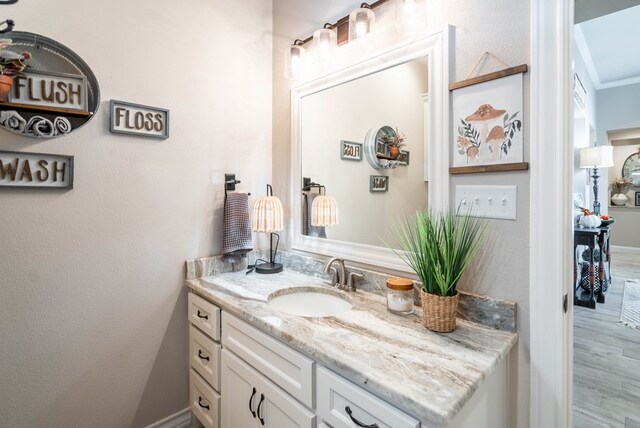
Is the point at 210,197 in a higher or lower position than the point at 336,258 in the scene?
higher

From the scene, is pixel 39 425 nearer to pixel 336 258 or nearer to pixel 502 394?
pixel 336 258

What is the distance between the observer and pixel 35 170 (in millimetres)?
1242

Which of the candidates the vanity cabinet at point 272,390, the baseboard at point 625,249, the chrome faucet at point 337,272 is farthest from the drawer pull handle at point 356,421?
the baseboard at point 625,249

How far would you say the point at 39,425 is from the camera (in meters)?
1.28

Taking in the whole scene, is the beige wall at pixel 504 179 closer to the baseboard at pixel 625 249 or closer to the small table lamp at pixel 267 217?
the small table lamp at pixel 267 217

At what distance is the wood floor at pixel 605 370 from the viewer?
178cm

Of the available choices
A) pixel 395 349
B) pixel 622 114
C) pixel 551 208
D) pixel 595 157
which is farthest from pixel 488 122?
pixel 622 114

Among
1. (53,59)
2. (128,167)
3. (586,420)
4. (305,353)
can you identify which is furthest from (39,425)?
(586,420)

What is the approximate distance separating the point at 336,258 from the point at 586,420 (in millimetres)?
1709

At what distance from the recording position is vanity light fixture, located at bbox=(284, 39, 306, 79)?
1.76 meters

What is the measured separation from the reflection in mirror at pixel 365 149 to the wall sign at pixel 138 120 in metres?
0.75

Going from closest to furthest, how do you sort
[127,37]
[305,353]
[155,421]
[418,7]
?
[305,353] < [418,7] < [127,37] < [155,421]

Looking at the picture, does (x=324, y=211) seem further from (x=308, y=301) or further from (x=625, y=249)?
(x=625, y=249)

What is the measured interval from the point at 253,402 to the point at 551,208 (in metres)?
1.22
